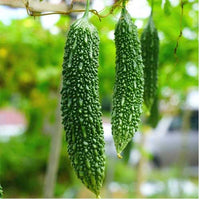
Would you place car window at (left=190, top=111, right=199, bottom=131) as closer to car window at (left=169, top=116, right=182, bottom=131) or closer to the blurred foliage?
car window at (left=169, top=116, right=182, bottom=131)

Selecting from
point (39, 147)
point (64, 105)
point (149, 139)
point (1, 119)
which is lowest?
point (64, 105)

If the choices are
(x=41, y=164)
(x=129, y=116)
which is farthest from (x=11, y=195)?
(x=129, y=116)

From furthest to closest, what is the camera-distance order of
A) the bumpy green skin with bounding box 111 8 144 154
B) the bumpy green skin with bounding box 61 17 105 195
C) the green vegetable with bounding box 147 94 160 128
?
the green vegetable with bounding box 147 94 160 128 < the bumpy green skin with bounding box 111 8 144 154 < the bumpy green skin with bounding box 61 17 105 195

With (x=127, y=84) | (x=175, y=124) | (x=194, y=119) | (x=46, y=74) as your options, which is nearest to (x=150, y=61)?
(x=127, y=84)

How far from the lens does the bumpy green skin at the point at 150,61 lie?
2.18 meters

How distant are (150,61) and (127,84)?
410mm

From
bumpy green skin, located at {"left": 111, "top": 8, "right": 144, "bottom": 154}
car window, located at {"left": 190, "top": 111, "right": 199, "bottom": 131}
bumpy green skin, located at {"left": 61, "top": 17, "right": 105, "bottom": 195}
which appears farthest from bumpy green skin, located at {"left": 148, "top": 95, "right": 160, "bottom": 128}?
car window, located at {"left": 190, "top": 111, "right": 199, "bottom": 131}

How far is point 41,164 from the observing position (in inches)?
327

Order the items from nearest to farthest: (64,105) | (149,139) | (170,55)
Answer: (64,105)
(170,55)
(149,139)

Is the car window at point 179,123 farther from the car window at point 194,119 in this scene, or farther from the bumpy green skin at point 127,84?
the bumpy green skin at point 127,84

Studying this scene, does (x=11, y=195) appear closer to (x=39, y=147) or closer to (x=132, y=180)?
(x=39, y=147)

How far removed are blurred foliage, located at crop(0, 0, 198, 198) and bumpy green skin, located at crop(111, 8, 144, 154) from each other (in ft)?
1.57

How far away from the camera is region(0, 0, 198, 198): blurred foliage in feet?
14.1

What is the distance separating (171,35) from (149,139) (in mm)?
7063
